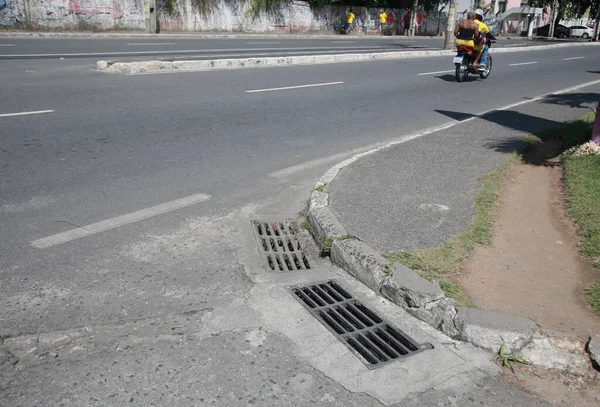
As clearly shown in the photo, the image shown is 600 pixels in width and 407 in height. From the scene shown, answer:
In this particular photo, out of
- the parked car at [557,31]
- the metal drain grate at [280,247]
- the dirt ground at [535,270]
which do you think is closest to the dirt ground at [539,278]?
the dirt ground at [535,270]

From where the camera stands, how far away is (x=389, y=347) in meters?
3.09

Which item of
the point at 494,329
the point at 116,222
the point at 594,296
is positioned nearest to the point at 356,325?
the point at 494,329

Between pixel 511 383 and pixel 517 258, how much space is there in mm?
1555

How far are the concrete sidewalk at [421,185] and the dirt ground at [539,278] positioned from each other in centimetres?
40

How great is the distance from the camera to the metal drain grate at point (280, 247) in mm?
4102

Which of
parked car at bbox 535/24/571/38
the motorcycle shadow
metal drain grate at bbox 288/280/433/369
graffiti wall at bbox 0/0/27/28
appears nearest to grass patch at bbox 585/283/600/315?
metal drain grate at bbox 288/280/433/369

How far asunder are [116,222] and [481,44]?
13.0 meters

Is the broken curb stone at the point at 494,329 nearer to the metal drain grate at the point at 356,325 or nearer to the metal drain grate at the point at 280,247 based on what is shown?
the metal drain grate at the point at 356,325

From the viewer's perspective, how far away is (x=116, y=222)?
448 centimetres

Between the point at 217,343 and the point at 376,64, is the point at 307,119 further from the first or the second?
the point at 376,64

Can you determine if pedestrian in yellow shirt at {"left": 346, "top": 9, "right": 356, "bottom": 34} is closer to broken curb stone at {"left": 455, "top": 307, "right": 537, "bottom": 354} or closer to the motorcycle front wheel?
the motorcycle front wheel

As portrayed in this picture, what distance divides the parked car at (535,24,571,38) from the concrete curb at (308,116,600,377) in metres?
61.6

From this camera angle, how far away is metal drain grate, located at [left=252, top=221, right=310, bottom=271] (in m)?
4.10

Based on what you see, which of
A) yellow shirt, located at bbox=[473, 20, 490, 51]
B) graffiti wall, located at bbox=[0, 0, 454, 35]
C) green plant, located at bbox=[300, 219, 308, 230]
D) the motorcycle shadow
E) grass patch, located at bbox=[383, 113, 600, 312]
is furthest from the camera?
graffiti wall, located at bbox=[0, 0, 454, 35]
